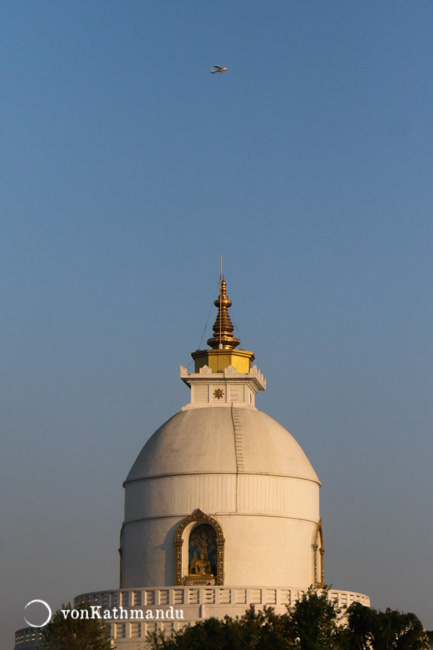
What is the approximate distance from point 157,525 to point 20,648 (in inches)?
320

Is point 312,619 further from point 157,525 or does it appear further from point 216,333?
point 216,333

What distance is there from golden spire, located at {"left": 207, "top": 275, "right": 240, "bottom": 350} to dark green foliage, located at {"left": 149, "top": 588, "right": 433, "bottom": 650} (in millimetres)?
14878

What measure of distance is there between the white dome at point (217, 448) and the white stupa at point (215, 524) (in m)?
0.05

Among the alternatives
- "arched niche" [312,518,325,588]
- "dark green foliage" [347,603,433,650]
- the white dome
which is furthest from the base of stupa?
the white dome

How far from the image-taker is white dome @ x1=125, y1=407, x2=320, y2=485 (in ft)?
220

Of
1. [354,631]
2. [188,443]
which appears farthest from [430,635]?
[188,443]

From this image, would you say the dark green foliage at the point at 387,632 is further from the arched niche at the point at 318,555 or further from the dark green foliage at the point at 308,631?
the arched niche at the point at 318,555

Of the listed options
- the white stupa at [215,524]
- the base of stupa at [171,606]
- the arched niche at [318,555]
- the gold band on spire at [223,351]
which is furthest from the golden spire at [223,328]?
the base of stupa at [171,606]

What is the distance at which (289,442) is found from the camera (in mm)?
69500

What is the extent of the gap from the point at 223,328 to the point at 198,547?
12.6 metres

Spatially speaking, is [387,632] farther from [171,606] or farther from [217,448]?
[217,448]

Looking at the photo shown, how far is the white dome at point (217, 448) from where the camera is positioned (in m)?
67.0

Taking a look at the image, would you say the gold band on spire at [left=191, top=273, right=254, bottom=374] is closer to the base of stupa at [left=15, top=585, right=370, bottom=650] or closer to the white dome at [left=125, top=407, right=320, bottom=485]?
the white dome at [left=125, top=407, right=320, bottom=485]

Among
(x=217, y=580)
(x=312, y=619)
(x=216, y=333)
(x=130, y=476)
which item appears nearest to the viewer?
(x=312, y=619)
